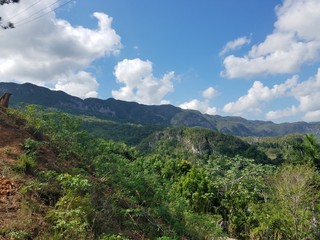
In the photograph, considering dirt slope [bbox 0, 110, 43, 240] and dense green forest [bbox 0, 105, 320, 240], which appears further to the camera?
dense green forest [bbox 0, 105, 320, 240]

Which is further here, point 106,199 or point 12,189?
point 106,199

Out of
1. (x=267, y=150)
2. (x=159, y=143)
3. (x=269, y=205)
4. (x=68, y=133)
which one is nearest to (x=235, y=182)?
(x=269, y=205)

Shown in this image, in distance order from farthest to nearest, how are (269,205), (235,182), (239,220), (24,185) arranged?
(235,182) → (239,220) → (269,205) → (24,185)

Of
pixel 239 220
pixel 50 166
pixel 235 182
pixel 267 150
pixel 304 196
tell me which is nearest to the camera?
pixel 50 166

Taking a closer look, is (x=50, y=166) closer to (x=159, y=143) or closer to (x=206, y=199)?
(x=206, y=199)

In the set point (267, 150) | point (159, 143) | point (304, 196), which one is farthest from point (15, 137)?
point (267, 150)

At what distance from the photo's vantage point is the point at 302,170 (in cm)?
2088

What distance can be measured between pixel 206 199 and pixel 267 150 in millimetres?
167406

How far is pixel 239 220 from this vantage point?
23844mm

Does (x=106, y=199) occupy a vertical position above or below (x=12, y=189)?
below

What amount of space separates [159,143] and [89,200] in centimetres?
15053

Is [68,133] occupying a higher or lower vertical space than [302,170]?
higher

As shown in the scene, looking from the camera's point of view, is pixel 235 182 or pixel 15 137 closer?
pixel 15 137

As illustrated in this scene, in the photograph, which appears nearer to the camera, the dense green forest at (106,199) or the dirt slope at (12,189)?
the dirt slope at (12,189)
